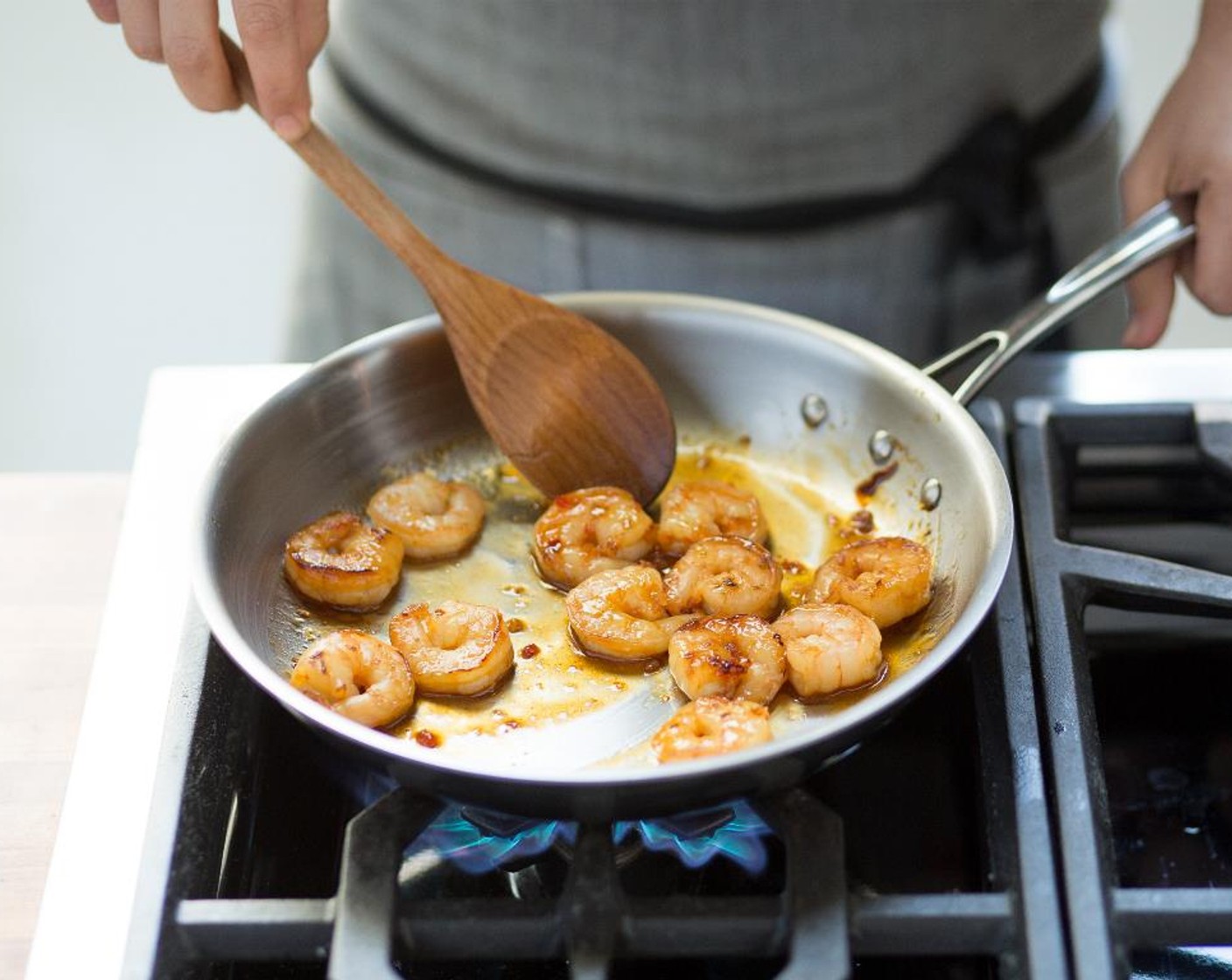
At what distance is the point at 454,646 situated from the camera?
117 centimetres

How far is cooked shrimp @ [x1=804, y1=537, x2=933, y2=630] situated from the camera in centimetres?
117

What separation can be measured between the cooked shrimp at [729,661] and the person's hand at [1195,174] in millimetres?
648

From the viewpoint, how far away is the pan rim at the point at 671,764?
909 mm

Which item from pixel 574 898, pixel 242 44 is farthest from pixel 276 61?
pixel 574 898

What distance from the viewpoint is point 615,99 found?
→ 5.39 feet

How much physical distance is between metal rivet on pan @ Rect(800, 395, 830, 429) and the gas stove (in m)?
0.16

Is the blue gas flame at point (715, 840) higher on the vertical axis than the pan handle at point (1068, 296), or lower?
lower

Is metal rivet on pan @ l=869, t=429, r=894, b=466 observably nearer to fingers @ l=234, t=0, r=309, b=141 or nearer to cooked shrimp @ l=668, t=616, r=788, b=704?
cooked shrimp @ l=668, t=616, r=788, b=704

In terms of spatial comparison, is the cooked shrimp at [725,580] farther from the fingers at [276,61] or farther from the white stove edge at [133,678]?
the fingers at [276,61]

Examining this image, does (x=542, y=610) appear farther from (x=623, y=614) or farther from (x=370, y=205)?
(x=370, y=205)

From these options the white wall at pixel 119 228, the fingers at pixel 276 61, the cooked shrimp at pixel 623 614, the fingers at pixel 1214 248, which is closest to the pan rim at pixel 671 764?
the cooked shrimp at pixel 623 614

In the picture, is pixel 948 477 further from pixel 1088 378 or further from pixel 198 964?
pixel 198 964

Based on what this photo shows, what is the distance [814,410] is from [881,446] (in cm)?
8

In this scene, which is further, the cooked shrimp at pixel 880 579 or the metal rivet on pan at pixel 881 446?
the metal rivet on pan at pixel 881 446
